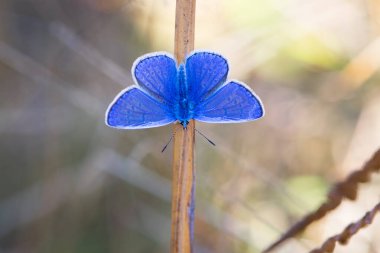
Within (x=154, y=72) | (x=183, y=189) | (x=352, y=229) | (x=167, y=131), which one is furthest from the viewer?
(x=167, y=131)

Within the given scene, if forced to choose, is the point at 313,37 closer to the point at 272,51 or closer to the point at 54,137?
the point at 272,51

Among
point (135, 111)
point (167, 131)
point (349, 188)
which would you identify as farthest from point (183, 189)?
point (167, 131)

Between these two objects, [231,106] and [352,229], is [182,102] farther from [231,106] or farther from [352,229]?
[352,229]

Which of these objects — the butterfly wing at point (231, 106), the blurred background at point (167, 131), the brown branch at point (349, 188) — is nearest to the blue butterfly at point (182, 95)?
the butterfly wing at point (231, 106)

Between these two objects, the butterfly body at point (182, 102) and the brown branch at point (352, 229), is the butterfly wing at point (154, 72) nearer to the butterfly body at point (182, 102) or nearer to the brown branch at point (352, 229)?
the butterfly body at point (182, 102)

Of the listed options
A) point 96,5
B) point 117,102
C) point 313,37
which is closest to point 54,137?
point 96,5

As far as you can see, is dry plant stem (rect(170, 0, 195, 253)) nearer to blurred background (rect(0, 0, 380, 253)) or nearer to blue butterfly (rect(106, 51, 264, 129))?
blue butterfly (rect(106, 51, 264, 129))
